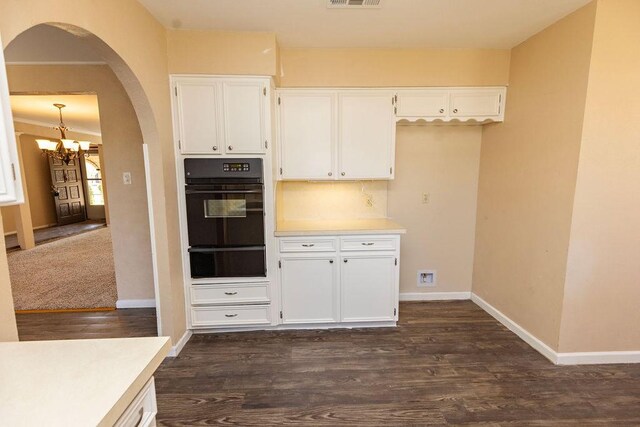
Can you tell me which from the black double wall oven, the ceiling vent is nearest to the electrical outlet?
Result: the black double wall oven

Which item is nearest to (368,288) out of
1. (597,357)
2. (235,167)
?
(235,167)

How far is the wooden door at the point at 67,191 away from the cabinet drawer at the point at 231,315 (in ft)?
27.2

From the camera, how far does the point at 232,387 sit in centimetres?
211

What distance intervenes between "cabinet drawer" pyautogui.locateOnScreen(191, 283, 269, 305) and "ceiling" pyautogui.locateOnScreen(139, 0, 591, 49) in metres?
2.19

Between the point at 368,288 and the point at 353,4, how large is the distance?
2.32m

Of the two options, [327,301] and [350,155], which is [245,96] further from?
[327,301]

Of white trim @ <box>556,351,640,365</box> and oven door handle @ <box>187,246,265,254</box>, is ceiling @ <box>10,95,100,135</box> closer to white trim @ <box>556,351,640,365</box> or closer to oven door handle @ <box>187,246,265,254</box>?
oven door handle @ <box>187,246,265,254</box>

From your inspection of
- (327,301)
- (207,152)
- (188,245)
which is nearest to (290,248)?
(327,301)

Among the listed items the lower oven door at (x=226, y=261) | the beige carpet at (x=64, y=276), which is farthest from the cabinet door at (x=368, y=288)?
the beige carpet at (x=64, y=276)

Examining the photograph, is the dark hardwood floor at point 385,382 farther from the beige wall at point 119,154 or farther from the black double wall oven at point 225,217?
the beige wall at point 119,154

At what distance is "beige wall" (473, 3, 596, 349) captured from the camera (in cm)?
218

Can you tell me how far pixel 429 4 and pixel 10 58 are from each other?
3852mm

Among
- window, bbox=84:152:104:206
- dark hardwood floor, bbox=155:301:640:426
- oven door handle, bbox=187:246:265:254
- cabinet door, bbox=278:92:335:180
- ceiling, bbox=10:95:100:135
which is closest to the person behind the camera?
dark hardwood floor, bbox=155:301:640:426

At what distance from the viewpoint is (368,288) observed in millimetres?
2830
